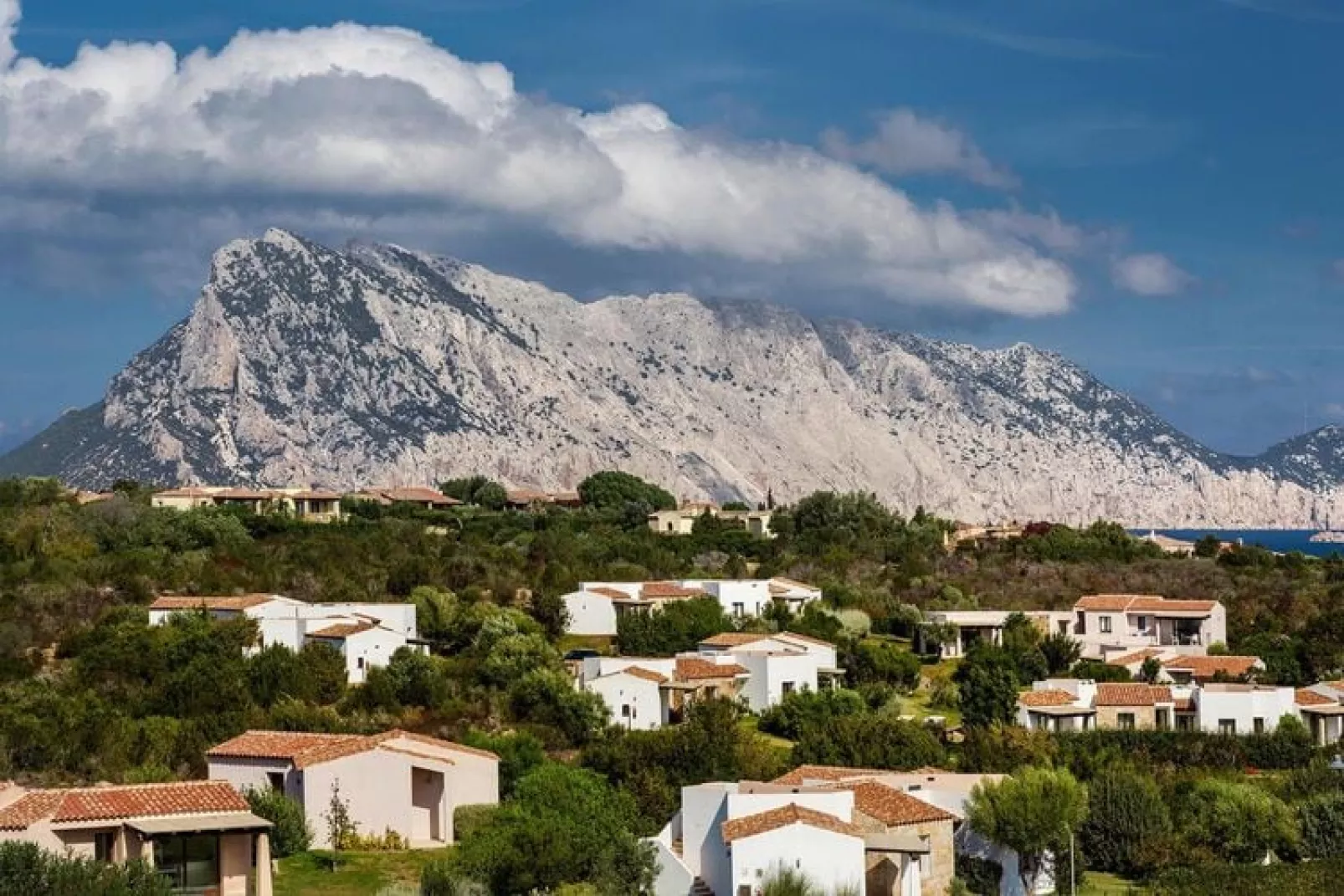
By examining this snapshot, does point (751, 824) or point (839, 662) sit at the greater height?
point (839, 662)

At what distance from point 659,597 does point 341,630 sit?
13947mm

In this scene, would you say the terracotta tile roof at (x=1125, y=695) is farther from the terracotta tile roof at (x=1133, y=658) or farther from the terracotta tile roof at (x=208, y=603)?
the terracotta tile roof at (x=208, y=603)

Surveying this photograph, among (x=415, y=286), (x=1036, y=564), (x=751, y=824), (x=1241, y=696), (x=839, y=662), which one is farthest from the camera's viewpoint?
(x=415, y=286)

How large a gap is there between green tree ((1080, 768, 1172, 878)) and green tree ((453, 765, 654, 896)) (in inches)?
339

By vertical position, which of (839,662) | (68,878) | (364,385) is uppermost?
(364,385)

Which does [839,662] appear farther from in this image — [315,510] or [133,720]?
[315,510]

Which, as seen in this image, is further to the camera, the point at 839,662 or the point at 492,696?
the point at 839,662

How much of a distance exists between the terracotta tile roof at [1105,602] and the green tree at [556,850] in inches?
1436

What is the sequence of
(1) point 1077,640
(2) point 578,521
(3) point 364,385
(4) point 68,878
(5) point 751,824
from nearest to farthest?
1. (4) point 68,878
2. (5) point 751,824
3. (1) point 1077,640
4. (2) point 578,521
5. (3) point 364,385

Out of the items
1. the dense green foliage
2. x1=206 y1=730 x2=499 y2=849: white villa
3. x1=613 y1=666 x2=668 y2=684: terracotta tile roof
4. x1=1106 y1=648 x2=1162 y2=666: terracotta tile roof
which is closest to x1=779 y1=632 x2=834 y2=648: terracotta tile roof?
x1=613 y1=666 x2=668 y2=684: terracotta tile roof

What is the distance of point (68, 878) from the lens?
26.3m

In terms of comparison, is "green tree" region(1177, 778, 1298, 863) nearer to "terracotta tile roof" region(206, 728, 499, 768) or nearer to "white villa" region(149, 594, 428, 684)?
"terracotta tile roof" region(206, 728, 499, 768)

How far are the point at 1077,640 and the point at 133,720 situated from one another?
102 feet

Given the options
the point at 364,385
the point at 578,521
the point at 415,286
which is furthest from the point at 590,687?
the point at 415,286
